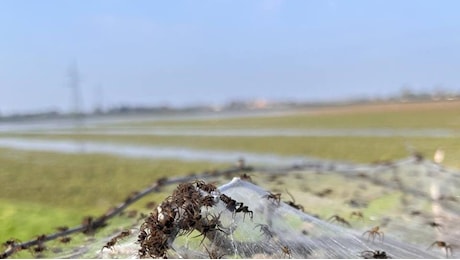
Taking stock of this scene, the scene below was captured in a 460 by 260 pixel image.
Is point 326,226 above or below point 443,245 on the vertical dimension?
above

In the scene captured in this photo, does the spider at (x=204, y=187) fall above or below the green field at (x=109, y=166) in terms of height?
above

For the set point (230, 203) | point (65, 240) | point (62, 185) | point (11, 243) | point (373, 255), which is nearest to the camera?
point (230, 203)

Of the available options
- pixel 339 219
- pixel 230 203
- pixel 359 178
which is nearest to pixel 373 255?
pixel 230 203

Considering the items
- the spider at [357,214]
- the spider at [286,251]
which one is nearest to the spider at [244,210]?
the spider at [286,251]

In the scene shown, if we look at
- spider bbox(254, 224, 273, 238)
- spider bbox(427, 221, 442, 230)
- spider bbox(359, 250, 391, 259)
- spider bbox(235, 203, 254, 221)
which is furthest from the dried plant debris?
spider bbox(427, 221, 442, 230)

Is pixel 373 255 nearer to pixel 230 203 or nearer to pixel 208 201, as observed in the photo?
pixel 230 203

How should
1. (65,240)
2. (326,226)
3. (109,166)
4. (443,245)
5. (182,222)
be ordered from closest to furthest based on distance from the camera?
(182,222) → (326,226) → (443,245) → (65,240) → (109,166)

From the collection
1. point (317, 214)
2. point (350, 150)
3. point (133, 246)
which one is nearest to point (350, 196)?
point (317, 214)

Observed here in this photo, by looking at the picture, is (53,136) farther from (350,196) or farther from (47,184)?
(350,196)

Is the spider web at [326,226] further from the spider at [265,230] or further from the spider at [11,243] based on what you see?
the spider at [11,243]
